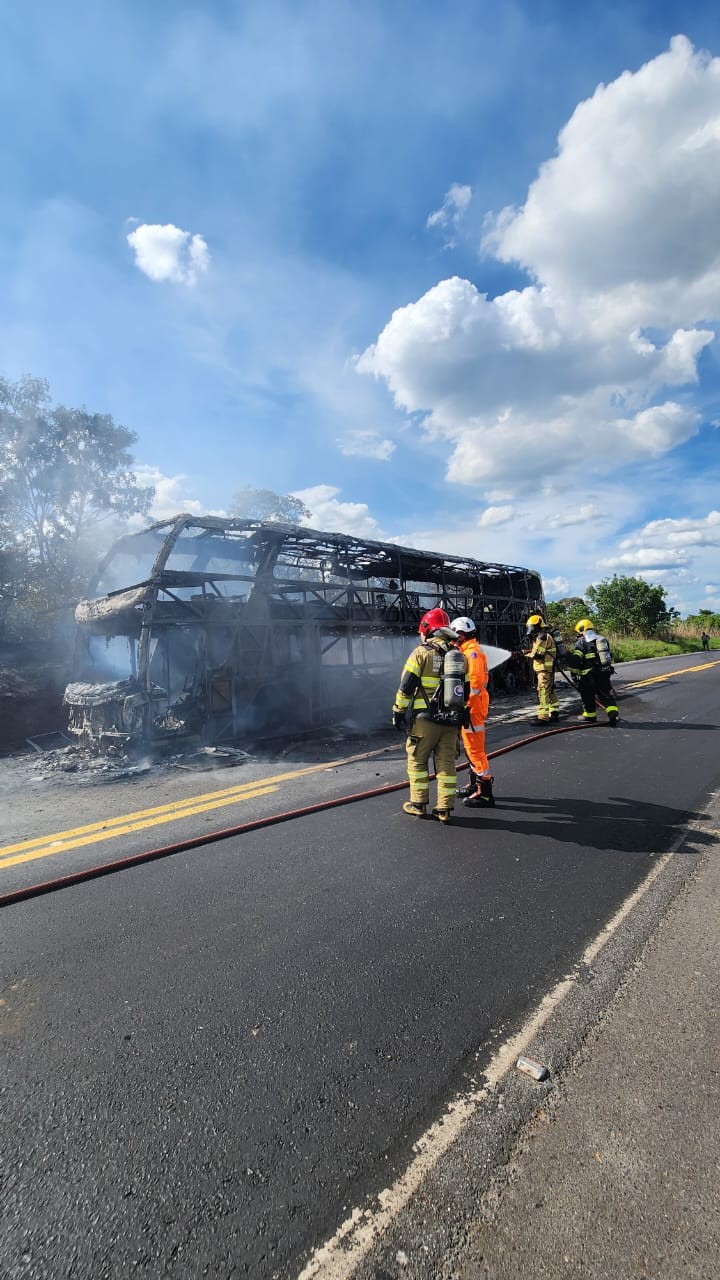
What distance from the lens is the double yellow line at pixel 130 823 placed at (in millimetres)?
4383

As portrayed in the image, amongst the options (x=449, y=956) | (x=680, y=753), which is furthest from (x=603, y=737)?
(x=449, y=956)

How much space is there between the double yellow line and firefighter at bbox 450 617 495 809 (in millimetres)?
2220

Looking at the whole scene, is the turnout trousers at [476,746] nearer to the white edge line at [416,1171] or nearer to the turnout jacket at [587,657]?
the white edge line at [416,1171]

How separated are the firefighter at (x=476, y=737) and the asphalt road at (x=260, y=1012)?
37cm

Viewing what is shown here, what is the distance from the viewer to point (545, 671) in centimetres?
986

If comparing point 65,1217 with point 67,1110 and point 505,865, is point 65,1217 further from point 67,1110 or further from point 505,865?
point 505,865

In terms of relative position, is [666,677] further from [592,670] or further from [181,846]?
[181,846]

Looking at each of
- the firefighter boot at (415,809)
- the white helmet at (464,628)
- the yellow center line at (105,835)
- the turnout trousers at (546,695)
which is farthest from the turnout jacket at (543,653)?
Result: the yellow center line at (105,835)

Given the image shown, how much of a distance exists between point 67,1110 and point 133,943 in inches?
41.9

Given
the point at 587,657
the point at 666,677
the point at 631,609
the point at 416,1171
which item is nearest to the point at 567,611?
the point at 631,609

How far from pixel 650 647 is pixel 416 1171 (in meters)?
34.4

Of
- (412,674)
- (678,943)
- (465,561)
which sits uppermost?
(465,561)

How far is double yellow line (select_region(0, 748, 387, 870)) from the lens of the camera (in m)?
4.38

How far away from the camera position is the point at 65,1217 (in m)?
1.49
